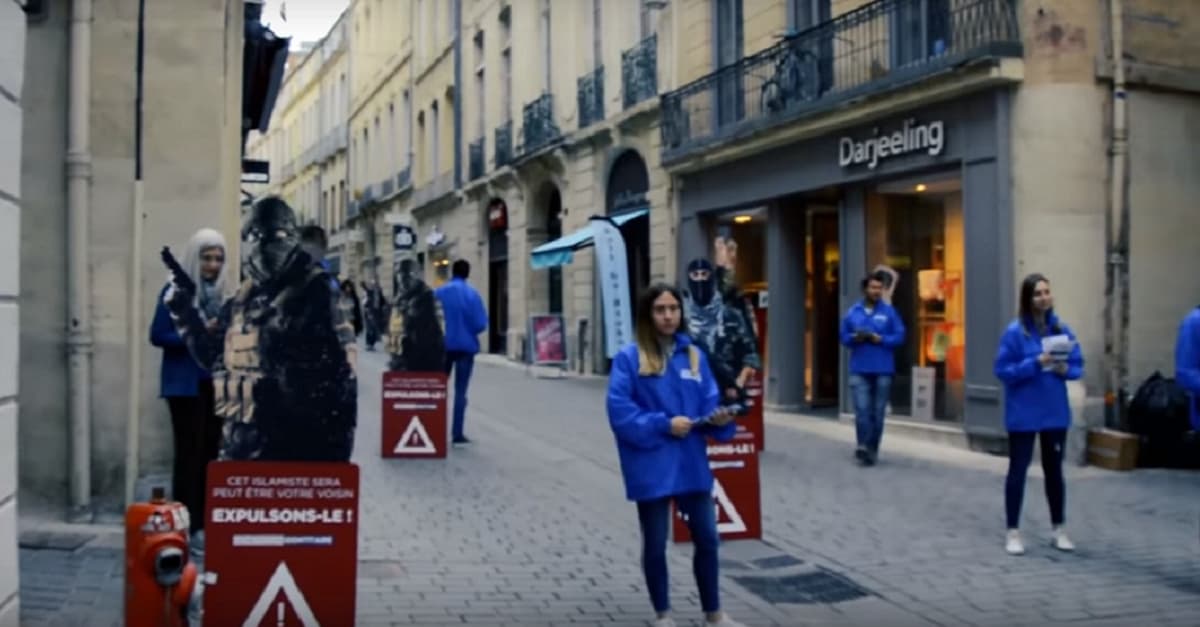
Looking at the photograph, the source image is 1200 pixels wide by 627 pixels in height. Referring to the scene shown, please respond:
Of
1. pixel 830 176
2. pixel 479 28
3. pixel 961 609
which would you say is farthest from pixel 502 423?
pixel 479 28

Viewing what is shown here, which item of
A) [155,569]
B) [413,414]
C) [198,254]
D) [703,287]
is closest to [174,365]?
[198,254]

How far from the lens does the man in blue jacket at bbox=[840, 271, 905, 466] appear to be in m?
12.3

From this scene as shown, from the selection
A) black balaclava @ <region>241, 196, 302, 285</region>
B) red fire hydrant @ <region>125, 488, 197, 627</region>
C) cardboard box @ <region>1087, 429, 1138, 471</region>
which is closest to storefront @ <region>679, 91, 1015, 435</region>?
cardboard box @ <region>1087, 429, 1138, 471</region>

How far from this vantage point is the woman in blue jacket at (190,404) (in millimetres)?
7594

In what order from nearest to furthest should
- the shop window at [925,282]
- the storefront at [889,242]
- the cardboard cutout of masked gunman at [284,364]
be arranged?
1. the cardboard cutout of masked gunman at [284,364]
2. the storefront at [889,242]
3. the shop window at [925,282]

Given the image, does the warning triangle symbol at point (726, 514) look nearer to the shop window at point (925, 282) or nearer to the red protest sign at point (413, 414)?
the red protest sign at point (413, 414)

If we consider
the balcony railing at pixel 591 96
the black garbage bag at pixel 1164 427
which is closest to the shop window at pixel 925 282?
the black garbage bag at pixel 1164 427

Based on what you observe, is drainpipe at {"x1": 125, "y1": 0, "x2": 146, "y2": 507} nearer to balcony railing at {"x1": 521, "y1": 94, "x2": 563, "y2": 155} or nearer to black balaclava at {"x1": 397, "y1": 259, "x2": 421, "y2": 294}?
black balaclava at {"x1": 397, "y1": 259, "x2": 421, "y2": 294}

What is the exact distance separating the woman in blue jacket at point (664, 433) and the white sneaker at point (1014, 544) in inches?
113

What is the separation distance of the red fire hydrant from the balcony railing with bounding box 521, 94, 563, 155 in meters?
21.4

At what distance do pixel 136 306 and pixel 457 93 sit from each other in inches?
1063

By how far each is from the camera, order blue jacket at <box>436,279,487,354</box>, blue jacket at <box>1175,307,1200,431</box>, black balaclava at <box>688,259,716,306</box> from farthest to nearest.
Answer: blue jacket at <box>436,279,487,354</box>
black balaclava at <box>688,259,716,306</box>
blue jacket at <box>1175,307,1200,431</box>

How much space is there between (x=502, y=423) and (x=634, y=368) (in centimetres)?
999

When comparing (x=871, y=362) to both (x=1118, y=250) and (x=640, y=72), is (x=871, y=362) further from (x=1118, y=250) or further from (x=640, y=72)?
(x=640, y=72)
